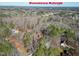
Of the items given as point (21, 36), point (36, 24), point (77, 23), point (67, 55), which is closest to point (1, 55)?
point (21, 36)

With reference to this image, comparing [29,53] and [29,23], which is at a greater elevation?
[29,23]

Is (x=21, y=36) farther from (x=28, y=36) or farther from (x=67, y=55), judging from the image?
(x=67, y=55)

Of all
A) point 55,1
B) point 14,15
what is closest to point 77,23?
point 55,1

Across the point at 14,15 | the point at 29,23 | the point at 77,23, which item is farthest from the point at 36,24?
the point at 77,23

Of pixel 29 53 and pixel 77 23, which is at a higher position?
pixel 77 23

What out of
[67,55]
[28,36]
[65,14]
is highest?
[65,14]

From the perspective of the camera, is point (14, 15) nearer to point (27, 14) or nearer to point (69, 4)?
point (27, 14)
